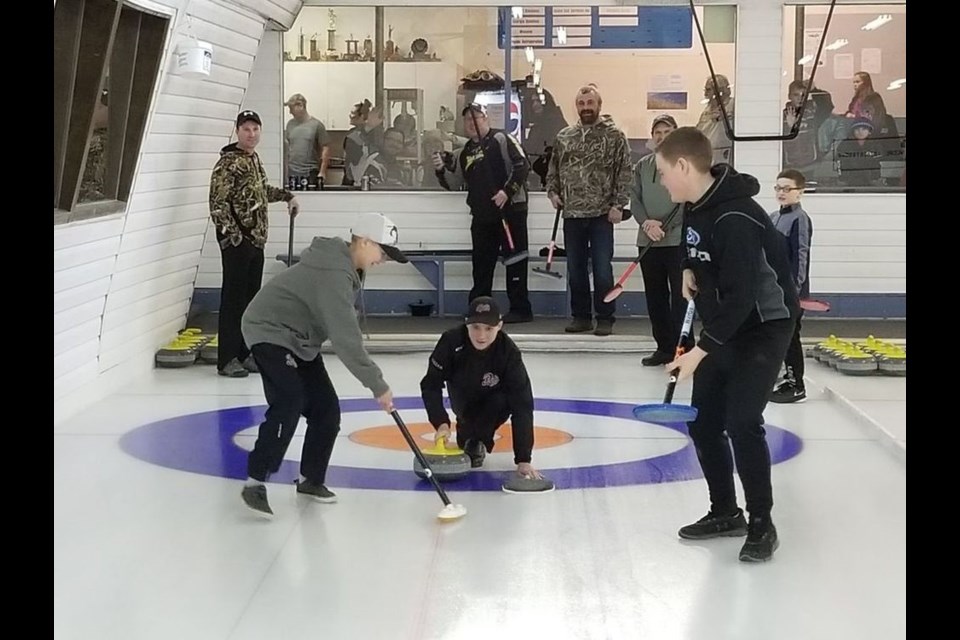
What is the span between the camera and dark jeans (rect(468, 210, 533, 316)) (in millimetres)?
Result: 9461

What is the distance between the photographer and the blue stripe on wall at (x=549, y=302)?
10102mm

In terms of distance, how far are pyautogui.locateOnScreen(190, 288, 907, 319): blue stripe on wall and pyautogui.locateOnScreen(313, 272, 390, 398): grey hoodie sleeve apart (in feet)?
18.5

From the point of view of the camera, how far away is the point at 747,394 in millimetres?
4109

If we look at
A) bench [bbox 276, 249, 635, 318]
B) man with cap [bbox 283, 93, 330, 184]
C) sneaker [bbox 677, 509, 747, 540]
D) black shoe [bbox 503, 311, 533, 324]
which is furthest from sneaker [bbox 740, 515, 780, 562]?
man with cap [bbox 283, 93, 330, 184]

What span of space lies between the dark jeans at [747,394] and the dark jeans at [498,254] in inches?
207

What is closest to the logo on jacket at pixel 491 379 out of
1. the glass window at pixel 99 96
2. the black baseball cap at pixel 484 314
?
the black baseball cap at pixel 484 314

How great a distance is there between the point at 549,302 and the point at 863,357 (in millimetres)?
3010

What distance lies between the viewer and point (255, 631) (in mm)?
3480

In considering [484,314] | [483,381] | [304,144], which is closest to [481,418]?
[483,381]

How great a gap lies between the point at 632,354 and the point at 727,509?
430 cm

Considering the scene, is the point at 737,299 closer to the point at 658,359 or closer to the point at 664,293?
the point at 664,293

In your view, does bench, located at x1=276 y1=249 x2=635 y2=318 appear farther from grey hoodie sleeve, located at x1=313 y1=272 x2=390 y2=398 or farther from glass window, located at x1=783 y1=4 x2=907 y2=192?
grey hoodie sleeve, located at x1=313 y1=272 x2=390 y2=398

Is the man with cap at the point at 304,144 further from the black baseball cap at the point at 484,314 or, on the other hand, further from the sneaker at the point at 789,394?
the black baseball cap at the point at 484,314
